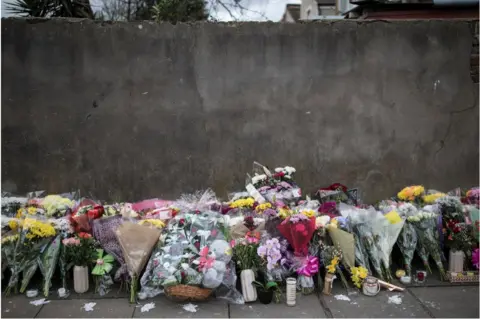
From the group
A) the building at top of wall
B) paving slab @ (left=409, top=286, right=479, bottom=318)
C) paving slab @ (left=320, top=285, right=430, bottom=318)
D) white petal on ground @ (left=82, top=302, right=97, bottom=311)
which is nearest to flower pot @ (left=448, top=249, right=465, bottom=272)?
paving slab @ (left=409, top=286, right=479, bottom=318)

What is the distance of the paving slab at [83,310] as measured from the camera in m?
4.41

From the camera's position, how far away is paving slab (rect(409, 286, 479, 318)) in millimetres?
4418

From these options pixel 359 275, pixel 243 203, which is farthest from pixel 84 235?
pixel 359 275

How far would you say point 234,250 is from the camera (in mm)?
4676

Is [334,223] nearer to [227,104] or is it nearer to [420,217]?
[420,217]

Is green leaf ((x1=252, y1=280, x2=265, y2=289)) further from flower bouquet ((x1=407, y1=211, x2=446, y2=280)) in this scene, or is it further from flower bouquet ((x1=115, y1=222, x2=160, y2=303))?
flower bouquet ((x1=407, y1=211, x2=446, y2=280))

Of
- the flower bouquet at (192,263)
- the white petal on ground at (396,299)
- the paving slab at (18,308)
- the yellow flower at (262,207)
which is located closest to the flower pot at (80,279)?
the paving slab at (18,308)

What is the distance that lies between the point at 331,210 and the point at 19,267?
3.20 metres

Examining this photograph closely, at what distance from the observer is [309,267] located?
474 cm

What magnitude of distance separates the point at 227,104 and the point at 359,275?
8.58 ft

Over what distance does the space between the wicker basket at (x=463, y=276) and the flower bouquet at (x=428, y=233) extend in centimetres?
8

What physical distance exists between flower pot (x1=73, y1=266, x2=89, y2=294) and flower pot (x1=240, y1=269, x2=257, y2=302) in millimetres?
1515

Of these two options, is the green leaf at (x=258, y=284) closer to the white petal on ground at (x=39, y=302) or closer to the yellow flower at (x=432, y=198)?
the white petal on ground at (x=39, y=302)

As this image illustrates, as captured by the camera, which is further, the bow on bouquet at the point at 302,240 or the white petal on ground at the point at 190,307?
the bow on bouquet at the point at 302,240
